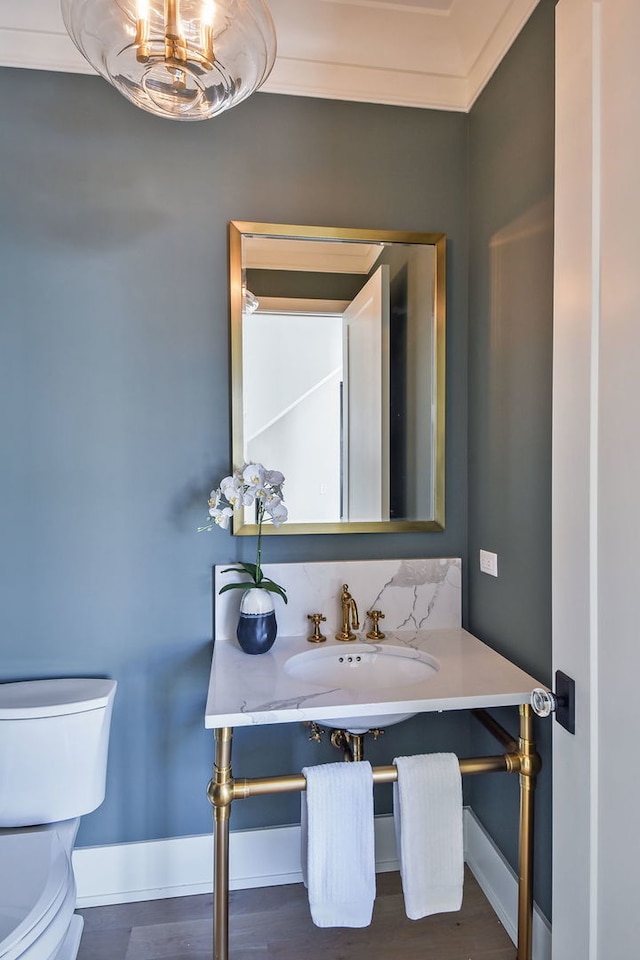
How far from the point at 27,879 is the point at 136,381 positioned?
4.16 feet

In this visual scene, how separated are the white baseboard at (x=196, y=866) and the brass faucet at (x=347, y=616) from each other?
66 centimetres

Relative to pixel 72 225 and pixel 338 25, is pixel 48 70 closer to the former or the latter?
pixel 72 225

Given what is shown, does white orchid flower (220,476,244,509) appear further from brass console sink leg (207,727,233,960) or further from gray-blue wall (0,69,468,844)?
brass console sink leg (207,727,233,960)

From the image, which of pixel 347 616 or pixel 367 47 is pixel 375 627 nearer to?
pixel 347 616

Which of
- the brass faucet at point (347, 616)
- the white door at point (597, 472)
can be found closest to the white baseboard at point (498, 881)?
the white door at point (597, 472)

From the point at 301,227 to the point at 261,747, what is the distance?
1.66m

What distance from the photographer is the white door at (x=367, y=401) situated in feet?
5.60

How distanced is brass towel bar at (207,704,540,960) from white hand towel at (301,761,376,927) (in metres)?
0.04

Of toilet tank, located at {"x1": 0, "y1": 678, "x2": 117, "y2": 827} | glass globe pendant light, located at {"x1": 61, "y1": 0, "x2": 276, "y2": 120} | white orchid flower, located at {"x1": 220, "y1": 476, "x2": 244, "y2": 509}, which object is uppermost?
glass globe pendant light, located at {"x1": 61, "y1": 0, "x2": 276, "y2": 120}

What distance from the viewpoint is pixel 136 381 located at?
63.9 inches

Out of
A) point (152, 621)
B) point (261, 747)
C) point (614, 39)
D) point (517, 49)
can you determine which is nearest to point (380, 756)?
point (261, 747)

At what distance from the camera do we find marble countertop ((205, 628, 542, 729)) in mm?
1172

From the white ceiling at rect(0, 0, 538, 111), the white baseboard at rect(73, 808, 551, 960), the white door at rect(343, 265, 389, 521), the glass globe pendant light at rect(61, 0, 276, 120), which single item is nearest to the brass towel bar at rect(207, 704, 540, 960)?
the white baseboard at rect(73, 808, 551, 960)

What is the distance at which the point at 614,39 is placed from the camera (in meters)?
0.90
